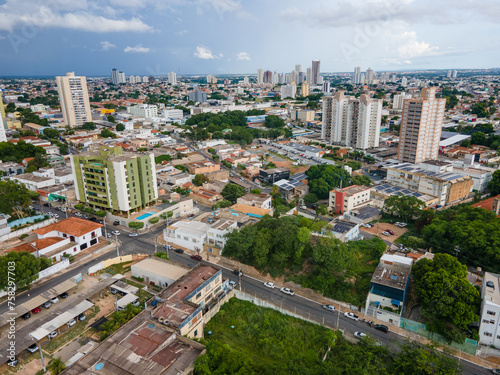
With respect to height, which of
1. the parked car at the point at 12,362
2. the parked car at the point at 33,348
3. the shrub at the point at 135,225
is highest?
the shrub at the point at 135,225

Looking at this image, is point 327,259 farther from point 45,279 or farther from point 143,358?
point 45,279

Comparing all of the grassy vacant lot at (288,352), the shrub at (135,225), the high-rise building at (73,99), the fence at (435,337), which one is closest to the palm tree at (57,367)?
the grassy vacant lot at (288,352)

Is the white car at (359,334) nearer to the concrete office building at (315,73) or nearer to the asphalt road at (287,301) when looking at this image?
the asphalt road at (287,301)

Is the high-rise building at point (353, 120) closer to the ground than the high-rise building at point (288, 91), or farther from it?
closer to the ground

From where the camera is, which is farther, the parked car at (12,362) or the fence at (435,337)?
the fence at (435,337)

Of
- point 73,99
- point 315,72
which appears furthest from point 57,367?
point 315,72

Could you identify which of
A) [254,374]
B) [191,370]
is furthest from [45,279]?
[254,374]
